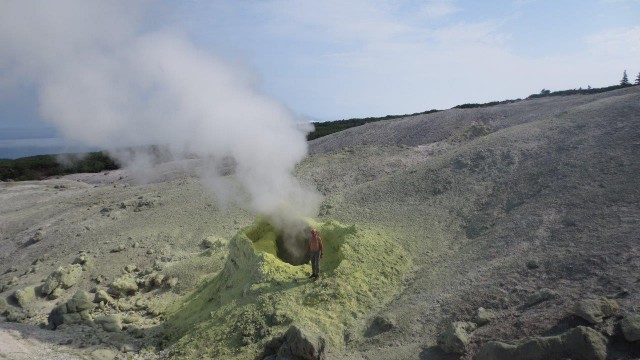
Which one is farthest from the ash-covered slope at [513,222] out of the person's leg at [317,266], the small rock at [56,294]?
the small rock at [56,294]

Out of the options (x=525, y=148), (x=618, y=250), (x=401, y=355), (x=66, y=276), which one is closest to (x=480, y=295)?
(x=401, y=355)

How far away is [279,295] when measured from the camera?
1198 centimetres

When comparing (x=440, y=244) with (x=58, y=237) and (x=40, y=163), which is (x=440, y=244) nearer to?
(x=58, y=237)

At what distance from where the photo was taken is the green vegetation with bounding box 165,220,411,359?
1127cm

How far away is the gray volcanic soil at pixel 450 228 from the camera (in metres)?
10.5

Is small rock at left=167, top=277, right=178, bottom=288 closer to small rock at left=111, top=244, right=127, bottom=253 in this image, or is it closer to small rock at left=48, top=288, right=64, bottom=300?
small rock at left=48, top=288, right=64, bottom=300

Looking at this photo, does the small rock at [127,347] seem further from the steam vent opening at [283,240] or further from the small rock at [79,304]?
the steam vent opening at [283,240]

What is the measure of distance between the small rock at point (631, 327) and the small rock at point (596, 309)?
472 millimetres

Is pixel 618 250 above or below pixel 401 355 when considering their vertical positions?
above

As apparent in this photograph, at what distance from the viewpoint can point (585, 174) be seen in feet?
51.3

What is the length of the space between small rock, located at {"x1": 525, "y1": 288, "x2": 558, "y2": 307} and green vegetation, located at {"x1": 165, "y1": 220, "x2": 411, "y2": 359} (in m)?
3.36

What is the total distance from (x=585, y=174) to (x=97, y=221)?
850 inches

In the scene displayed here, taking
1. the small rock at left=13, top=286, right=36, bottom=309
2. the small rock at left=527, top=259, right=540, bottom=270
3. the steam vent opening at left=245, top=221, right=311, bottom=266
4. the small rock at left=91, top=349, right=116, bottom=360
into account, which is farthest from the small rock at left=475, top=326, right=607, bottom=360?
the small rock at left=13, top=286, right=36, bottom=309

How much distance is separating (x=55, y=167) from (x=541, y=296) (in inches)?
2097
